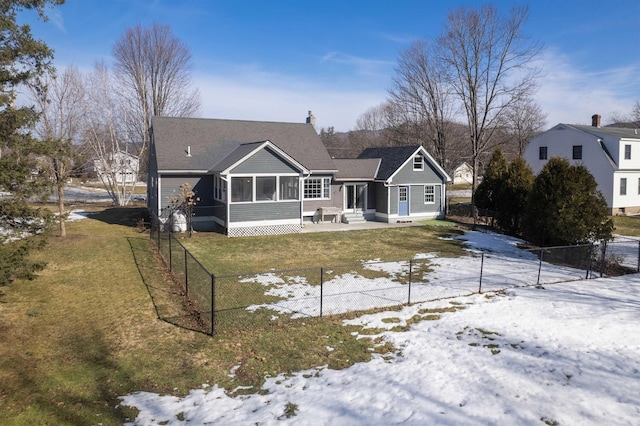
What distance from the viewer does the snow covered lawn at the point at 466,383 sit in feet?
20.4

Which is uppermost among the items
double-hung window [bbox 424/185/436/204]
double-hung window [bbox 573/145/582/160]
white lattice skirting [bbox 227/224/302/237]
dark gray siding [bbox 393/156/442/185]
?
double-hung window [bbox 573/145/582/160]

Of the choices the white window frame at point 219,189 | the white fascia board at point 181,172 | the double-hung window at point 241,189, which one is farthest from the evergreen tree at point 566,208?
the white fascia board at point 181,172

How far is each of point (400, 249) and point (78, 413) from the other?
48.4ft

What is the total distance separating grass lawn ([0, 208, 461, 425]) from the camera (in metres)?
6.86

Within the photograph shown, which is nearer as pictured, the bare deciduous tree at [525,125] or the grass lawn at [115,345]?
the grass lawn at [115,345]

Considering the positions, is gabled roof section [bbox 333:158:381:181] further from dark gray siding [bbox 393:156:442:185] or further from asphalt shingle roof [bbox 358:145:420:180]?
dark gray siding [bbox 393:156:442:185]

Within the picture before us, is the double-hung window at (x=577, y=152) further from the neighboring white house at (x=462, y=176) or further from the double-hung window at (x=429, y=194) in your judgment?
the neighboring white house at (x=462, y=176)

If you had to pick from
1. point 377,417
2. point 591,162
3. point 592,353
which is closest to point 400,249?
point 592,353

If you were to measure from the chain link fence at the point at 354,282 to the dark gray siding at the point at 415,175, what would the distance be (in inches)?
403

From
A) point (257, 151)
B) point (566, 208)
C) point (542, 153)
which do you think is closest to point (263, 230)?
point (257, 151)

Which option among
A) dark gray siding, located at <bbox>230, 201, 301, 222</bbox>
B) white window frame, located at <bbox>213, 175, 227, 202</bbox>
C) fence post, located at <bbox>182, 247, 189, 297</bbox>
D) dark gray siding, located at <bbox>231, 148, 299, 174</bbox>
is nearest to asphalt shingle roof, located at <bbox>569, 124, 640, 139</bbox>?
dark gray siding, located at <bbox>230, 201, 301, 222</bbox>

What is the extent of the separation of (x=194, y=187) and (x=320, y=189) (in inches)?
288

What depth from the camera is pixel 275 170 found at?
22.2 m

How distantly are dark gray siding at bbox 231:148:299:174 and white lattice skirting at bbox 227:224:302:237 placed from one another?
2.80 metres
